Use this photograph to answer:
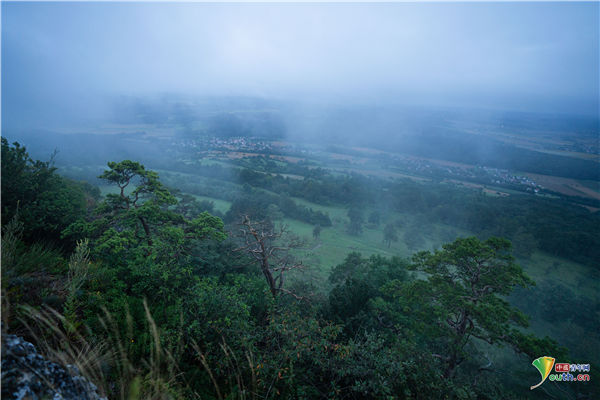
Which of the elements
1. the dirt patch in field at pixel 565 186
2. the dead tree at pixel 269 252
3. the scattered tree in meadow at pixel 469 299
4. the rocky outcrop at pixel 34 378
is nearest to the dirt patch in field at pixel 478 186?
the dirt patch in field at pixel 565 186

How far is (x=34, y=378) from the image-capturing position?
2172 mm

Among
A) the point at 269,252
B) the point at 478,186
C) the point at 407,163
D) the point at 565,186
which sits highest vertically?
the point at 407,163

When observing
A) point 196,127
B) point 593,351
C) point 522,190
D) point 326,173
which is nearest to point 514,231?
point 593,351

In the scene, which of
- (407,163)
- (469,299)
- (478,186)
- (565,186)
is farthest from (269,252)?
(407,163)

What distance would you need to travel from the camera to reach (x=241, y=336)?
4551 mm

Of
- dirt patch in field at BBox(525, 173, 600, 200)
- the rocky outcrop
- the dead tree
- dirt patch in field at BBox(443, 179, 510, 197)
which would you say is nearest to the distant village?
dirt patch in field at BBox(525, 173, 600, 200)

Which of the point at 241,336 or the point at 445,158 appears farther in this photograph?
the point at 445,158

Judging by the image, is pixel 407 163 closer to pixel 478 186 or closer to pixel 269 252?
pixel 478 186

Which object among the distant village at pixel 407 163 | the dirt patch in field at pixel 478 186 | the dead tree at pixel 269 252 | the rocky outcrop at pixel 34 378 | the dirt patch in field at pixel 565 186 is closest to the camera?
the rocky outcrop at pixel 34 378

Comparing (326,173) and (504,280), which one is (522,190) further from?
(504,280)

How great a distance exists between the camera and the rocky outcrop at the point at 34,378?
2037mm

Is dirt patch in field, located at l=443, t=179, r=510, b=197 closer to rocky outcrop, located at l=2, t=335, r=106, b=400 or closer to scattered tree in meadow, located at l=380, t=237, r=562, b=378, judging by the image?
scattered tree in meadow, located at l=380, t=237, r=562, b=378

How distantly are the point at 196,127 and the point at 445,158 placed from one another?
77.9 meters

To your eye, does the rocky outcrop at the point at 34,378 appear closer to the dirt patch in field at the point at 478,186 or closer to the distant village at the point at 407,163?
the dirt patch in field at the point at 478,186
